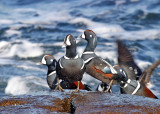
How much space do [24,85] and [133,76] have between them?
121 inches

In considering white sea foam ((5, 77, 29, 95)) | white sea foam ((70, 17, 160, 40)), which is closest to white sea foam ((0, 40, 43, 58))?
white sea foam ((70, 17, 160, 40))

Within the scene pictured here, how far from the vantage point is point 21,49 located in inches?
485

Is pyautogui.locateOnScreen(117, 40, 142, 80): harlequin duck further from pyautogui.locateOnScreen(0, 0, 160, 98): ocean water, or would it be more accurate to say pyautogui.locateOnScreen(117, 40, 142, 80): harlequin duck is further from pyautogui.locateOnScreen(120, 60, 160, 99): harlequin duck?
pyautogui.locateOnScreen(120, 60, 160, 99): harlequin duck

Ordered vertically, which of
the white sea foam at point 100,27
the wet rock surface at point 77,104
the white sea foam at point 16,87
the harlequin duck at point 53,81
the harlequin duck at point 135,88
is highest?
the white sea foam at point 100,27

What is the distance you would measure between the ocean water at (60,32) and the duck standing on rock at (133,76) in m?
0.28

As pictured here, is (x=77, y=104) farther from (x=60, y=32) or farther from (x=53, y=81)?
(x=60, y=32)

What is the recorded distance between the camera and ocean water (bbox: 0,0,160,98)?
9.55 metres

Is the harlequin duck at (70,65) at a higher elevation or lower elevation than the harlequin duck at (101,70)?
higher

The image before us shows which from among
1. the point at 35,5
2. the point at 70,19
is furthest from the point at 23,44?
the point at 35,5

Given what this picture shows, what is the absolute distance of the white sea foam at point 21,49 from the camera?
1189cm

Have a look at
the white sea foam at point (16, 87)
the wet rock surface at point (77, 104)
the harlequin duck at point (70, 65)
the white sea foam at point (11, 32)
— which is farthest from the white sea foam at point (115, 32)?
the wet rock surface at point (77, 104)

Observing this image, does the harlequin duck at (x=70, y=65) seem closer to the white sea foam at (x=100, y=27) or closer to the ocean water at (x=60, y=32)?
the ocean water at (x=60, y=32)

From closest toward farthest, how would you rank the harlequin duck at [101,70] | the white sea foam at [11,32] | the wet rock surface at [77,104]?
the wet rock surface at [77,104], the harlequin duck at [101,70], the white sea foam at [11,32]

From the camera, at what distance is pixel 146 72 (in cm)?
674
